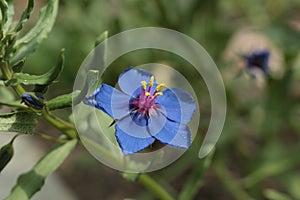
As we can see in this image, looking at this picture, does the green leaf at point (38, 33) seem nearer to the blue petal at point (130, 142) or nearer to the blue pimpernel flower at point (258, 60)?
the blue petal at point (130, 142)

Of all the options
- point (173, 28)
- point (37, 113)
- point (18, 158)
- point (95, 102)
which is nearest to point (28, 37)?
point (37, 113)

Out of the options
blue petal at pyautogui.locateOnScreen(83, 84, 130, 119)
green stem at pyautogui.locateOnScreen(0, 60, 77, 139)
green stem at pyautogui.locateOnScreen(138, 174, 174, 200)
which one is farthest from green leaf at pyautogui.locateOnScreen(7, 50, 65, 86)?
green stem at pyautogui.locateOnScreen(138, 174, 174, 200)

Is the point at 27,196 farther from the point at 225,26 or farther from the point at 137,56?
the point at 225,26

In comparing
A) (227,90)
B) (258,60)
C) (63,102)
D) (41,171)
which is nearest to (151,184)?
(41,171)

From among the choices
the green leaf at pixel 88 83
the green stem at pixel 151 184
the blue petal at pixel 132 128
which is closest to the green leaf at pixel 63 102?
the green leaf at pixel 88 83

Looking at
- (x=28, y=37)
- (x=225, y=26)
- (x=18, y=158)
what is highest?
(x=28, y=37)

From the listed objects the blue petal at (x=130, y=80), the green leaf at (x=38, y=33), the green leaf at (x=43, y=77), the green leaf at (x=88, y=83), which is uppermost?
the green leaf at (x=38, y=33)
